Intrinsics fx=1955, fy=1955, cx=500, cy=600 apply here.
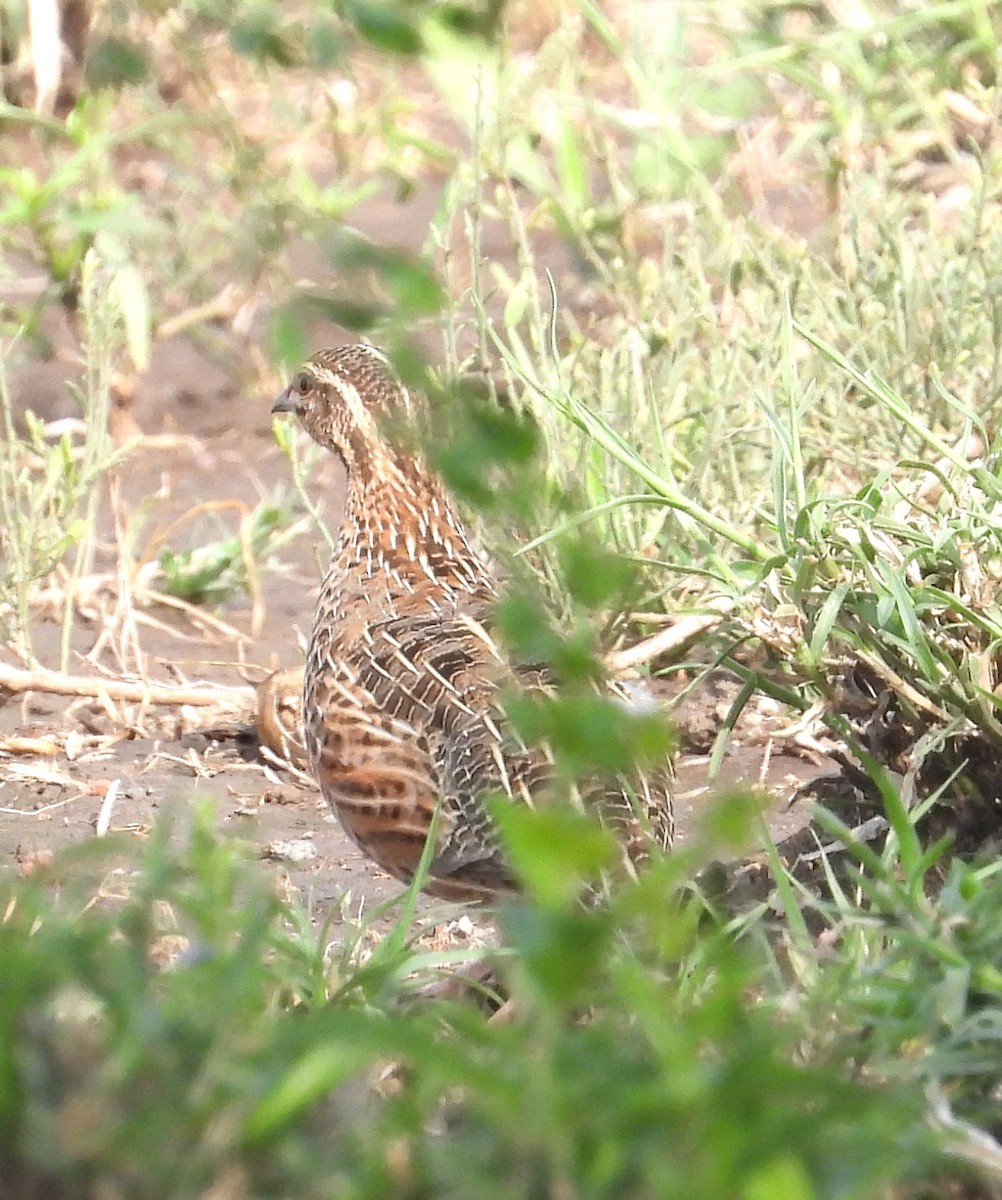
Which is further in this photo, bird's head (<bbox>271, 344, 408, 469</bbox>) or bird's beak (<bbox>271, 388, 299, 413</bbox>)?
bird's beak (<bbox>271, 388, 299, 413</bbox>)

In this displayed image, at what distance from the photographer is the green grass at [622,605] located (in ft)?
5.95

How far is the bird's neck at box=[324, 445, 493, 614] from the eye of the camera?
4.21 m

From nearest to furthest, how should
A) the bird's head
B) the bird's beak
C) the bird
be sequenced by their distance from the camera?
the bird → the bird's head → the bird's beak

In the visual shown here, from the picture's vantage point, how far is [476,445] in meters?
1.73

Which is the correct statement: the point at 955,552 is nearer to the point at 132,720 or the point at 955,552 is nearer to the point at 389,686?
the point at 389,686

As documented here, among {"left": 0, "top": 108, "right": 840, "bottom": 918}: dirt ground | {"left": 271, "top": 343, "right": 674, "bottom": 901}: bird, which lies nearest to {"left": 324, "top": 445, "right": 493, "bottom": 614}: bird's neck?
{"left": 271, "top": 343, "right": 674, "bottom": 901}: bird

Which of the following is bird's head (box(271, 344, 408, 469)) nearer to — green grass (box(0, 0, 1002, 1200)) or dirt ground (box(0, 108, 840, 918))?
green grass (box(0, 0, 1002, 1200))

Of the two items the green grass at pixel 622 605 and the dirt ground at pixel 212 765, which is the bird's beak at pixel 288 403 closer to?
the green grass at pixel 622 605

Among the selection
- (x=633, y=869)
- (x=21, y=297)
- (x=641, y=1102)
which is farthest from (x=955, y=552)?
(x=21, y=297)

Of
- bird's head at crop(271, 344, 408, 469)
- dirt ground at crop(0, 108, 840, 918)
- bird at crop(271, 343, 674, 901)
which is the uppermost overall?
bird's head at crop(271, 344, 408, 469)

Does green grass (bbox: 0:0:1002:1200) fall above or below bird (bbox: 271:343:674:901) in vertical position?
above

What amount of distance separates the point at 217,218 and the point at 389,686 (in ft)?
11.7

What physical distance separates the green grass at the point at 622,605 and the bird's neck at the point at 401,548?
0.19 metres

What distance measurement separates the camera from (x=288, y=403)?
479 centimetres
